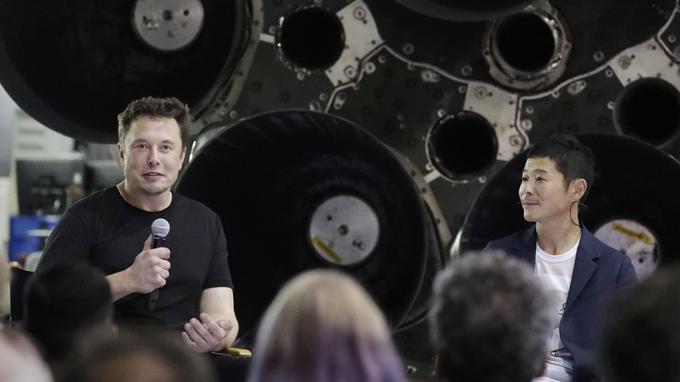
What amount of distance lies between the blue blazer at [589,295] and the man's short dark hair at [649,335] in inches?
80.7

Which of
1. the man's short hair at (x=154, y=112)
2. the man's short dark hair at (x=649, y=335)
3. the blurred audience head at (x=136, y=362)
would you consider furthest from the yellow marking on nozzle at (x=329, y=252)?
the blurred audience head at (x=136, y=362)

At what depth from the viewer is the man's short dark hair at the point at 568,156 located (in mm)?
4203

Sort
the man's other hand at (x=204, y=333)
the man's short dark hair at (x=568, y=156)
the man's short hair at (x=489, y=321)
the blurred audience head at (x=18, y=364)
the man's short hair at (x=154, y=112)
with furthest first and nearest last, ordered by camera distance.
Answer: the man's short dark hair at (x=568, y=156)
the man's short hair at (x=154, y=112)
the man's other hand at (x=204, y=333)
the man's short hair at (x=489, y=321)
the blurred audience head at (x=18, y=364)

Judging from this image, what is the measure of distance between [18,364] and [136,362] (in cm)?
26

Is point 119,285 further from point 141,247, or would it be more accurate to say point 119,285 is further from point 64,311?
point 64,311

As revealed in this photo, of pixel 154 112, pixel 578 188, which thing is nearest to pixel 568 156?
pixel 578 188

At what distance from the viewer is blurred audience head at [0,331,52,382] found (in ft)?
5.90

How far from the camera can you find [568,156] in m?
4.21

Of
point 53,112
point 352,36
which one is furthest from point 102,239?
point 352,36

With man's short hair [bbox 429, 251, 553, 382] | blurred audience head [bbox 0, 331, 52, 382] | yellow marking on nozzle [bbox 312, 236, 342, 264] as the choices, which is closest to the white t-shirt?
yellow marking on nozzle [bbox 312, 236, 342, 264]

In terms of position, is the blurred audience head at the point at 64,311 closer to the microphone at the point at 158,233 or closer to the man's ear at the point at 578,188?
the microphone at the point at 158,233

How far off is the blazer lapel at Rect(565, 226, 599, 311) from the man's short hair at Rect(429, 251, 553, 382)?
183cm

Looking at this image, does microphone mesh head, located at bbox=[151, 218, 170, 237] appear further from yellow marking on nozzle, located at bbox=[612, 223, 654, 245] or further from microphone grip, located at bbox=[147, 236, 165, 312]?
yellow marking on nozzle, located at bbox=[612, 223, 654, 245]

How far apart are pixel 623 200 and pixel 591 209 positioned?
0.13 meters
